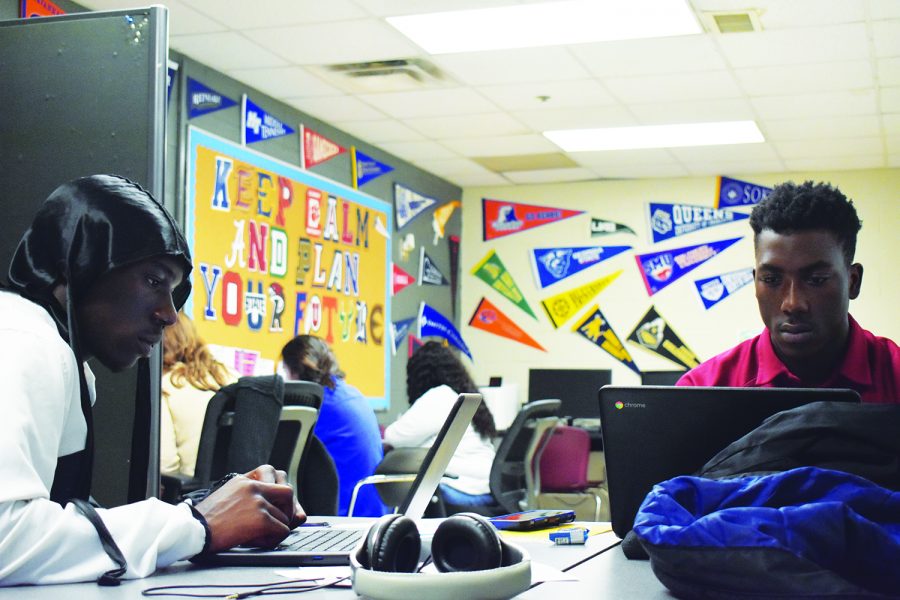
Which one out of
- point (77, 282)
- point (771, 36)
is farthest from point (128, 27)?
point (771, 36)

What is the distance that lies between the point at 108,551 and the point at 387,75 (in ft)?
14.6

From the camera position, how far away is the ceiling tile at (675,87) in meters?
5.49

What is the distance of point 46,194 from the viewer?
7.50 ft

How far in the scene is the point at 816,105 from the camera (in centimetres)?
600

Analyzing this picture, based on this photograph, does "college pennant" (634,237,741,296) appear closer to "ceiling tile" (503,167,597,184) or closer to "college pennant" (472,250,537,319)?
"ceiling tile" (503,167,597,184)

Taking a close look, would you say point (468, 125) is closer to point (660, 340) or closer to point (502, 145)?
point (502, 145)

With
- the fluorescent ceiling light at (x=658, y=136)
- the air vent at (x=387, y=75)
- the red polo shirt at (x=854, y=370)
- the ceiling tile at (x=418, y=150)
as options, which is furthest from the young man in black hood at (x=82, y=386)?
the ceiling tile at (x=418, y=150)

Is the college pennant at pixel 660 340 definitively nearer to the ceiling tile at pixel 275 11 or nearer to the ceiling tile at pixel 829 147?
the ceiling tile at pixel 829 147

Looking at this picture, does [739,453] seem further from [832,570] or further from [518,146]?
[518,146]

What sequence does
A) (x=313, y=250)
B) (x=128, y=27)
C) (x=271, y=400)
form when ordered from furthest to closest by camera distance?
1. (x=313, y=250)
2. (x=271, y=400)
3. (x=128, y=27)

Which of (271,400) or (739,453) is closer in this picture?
(739,453)

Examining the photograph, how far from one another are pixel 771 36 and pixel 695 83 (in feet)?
2.60

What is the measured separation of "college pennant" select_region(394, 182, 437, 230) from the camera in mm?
7367

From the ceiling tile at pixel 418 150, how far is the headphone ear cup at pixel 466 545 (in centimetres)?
591
